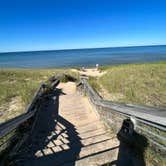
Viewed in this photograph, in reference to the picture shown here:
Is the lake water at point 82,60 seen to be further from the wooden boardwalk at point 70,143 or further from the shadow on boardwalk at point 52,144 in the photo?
the shadow on boardwalk at point 52,144

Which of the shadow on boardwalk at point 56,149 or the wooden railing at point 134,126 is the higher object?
the wooden railing at point 134,126

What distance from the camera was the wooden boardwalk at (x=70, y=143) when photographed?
2895 millimetres

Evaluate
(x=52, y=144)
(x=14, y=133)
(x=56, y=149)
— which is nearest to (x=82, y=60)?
(x=14, y=133)

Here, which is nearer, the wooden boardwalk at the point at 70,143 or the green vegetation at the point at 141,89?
the wooden boardwalk at the point at 70,143

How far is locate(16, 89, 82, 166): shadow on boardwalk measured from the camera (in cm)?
301

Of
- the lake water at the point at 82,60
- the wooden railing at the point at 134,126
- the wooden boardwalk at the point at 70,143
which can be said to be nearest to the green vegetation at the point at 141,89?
the wooden boardwalk at the point at 70,143

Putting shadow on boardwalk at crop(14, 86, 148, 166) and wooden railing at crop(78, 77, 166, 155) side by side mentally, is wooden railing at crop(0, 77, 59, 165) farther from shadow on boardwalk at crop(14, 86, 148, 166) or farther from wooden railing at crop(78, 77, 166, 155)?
wooden railing at crop(78, 77, 166, 155)

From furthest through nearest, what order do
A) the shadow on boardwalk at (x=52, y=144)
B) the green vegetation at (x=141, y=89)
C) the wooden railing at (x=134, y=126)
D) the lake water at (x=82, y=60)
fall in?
the lake water at (x=82, y=60) < the green vegetation at (x=141, y=89) < the shadow on boardwalk at (x=52, y=144) < the wooden railing at (x=134, y=126)

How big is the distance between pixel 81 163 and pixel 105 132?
1537mm

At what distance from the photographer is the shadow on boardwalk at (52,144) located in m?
3.01

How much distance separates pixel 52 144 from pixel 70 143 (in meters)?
0.39

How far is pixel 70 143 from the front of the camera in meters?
A: 3.57

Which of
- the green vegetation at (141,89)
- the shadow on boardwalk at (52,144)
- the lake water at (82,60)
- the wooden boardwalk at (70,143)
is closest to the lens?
the wooden boardwalk at (70,143)

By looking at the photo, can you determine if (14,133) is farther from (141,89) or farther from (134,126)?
(141,89)
